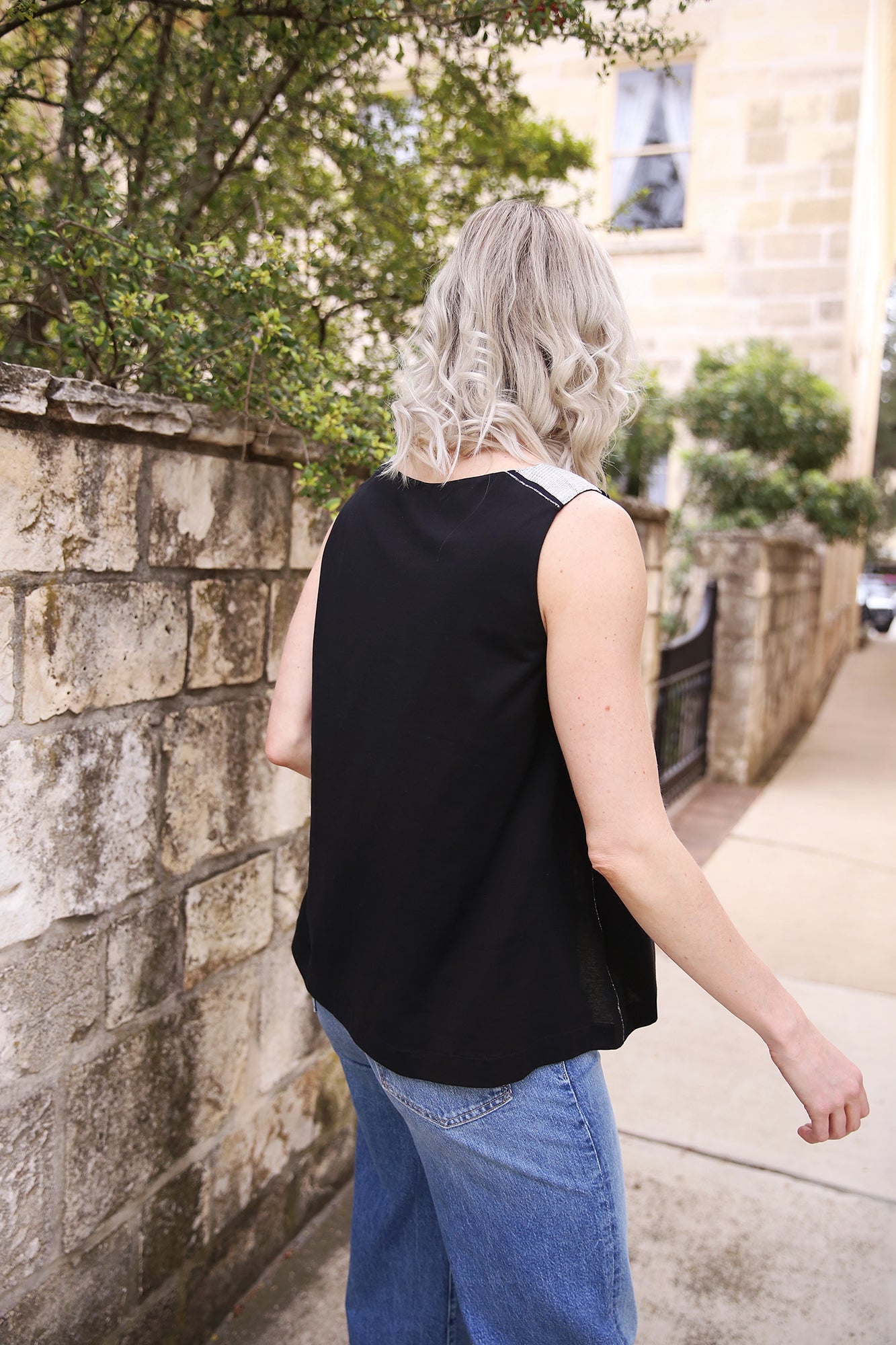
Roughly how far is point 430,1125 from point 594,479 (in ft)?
2.87

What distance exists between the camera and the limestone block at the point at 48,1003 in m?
1.53

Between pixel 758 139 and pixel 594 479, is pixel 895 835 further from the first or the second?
pixel 758 139

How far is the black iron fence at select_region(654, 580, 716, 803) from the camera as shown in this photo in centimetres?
629

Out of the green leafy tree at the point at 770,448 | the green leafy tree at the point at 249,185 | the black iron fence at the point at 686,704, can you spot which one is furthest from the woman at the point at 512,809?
the green leafy tree at the point at 770,448

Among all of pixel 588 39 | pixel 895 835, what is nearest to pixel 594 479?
pixel 588 39

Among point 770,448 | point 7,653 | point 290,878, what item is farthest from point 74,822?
point 770,448

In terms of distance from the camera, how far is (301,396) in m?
1.95

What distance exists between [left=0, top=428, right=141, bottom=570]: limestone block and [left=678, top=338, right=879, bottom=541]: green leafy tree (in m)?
7.30

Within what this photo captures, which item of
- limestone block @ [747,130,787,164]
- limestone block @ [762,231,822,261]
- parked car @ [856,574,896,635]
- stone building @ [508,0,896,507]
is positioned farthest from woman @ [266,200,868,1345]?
A: parked car @ [856,574,896,635]

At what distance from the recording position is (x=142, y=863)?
1.79 m

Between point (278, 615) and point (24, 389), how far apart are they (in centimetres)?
83

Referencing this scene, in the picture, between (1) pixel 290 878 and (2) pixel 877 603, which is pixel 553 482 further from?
(2) pixel 877 603

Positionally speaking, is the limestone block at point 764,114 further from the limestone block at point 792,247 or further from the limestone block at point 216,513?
the limestone block at point 216,513

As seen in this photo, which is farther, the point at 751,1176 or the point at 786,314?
the point at 786,314
